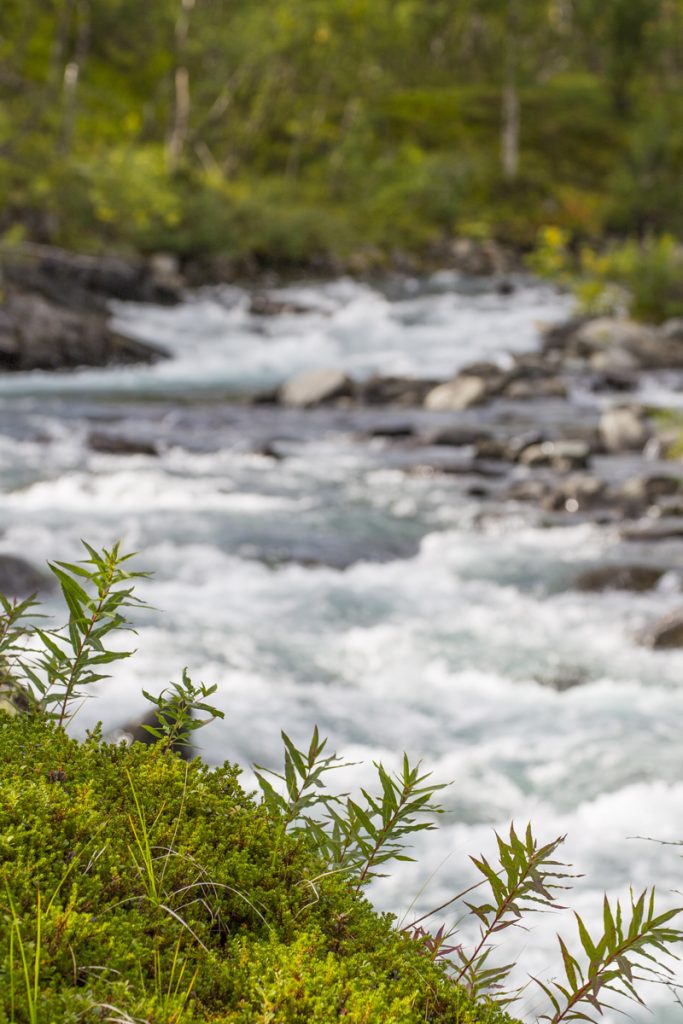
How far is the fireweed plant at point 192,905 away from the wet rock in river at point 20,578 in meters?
4.88

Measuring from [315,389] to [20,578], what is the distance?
11329 mm

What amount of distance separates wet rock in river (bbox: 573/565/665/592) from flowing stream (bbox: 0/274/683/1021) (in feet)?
0.40

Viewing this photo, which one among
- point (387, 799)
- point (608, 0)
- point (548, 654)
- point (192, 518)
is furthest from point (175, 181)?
point (608, 0)

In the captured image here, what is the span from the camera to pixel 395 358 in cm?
2347

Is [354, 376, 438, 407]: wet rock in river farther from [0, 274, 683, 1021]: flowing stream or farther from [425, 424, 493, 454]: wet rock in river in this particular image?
[425, 424, 493, 454]: wet rock in river

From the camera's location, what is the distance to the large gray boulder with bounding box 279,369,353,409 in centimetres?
1836

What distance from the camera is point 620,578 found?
8781 mm

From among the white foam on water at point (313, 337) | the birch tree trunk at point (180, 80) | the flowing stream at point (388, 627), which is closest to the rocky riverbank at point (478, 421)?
the flowing stream at point (388, 627)

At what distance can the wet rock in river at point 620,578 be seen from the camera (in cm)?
870

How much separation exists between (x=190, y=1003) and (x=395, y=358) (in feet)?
72.4

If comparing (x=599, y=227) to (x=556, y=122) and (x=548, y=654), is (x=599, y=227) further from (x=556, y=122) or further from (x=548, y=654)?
(x=548, y=654)

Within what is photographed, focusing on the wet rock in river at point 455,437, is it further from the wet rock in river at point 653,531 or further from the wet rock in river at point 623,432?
the wet rock in river at point 653,531

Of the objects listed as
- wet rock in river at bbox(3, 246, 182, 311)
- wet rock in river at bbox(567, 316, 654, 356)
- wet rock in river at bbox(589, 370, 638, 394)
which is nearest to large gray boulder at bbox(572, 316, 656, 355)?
wet rock in river at bbox(567, 316, 654, 356)

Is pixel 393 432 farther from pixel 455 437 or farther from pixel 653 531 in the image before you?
pixel 653 531
